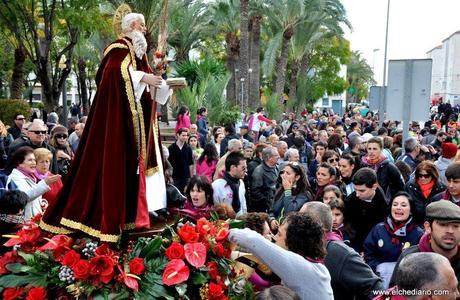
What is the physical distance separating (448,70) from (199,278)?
96.1 meters

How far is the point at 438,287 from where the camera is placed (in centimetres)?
291

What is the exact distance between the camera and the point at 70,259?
12.0ft

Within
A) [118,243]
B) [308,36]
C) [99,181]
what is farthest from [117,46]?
[308,36]

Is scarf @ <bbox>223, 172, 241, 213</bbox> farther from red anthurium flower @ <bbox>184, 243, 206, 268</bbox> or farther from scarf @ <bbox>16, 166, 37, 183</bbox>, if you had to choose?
red anthurium flower @ <bbox>184, 243, 206, 268</bbox>

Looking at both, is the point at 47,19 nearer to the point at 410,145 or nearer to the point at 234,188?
the point at 410,145

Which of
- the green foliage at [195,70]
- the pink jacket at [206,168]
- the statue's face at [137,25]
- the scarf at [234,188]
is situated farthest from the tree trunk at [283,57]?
the statue's face at [137,25]

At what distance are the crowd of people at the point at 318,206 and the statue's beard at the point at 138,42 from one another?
42.2 inches

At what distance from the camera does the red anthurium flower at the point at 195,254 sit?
140 inches

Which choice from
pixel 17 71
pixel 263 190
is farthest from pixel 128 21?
pixel 17 71

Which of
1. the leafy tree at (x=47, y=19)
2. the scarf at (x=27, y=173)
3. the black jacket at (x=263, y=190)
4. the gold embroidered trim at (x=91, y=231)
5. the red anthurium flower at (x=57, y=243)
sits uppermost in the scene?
the leafy tree at (x=47, y=19)

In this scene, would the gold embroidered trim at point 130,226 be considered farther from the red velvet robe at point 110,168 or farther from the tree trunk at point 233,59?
the tree trunk at point 233,59

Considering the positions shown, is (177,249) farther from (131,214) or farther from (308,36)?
(308,36)

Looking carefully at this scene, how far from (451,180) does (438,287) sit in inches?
122

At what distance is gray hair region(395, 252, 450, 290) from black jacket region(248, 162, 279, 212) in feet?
16.1
